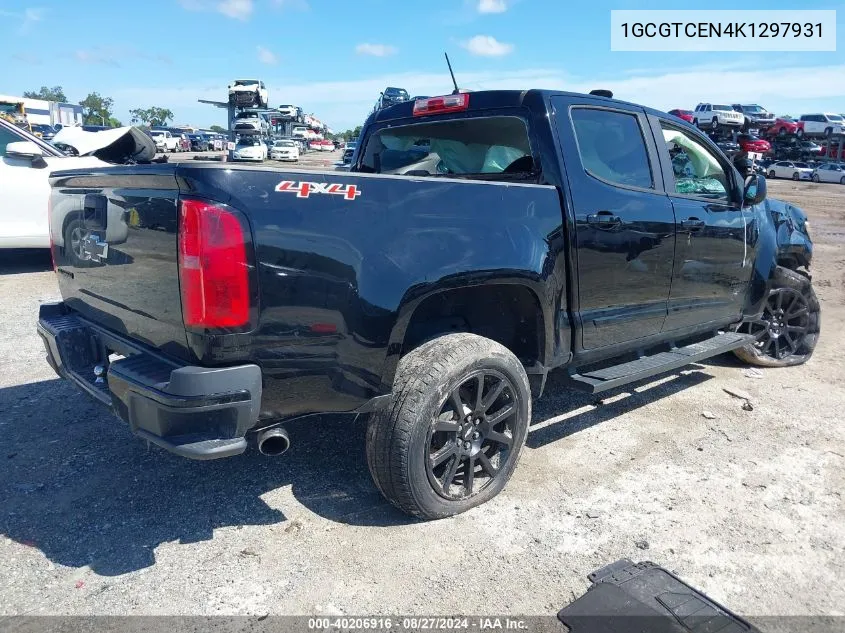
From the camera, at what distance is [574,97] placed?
362 centimetres

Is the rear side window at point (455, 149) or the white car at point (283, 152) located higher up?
the white car at point (283, 152)

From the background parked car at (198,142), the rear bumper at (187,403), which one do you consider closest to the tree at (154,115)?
the background parked car at (198,142)

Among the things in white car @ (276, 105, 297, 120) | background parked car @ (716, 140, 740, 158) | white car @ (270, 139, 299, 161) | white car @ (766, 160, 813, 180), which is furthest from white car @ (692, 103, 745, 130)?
white car @ (276, 105, 297, 120)

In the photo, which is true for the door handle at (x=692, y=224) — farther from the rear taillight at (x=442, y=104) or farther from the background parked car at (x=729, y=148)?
the background parked car at (x=729, y=148)

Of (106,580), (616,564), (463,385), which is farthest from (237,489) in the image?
(616,564)

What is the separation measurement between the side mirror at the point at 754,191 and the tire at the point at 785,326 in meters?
0.91

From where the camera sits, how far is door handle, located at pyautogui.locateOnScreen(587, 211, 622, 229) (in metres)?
3.42

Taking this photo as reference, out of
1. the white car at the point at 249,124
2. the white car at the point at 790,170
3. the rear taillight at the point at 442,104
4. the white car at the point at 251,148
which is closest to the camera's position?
the rear taillight at the point at 442,104

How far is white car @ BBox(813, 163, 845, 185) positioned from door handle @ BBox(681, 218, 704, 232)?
4105cm

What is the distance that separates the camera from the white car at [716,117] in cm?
3725

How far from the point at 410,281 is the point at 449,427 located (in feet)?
2.34

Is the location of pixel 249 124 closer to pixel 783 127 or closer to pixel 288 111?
pixel 288 111

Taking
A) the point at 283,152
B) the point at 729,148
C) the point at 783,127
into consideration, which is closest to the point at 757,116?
the point at 783,127

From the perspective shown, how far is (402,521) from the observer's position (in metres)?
3.02
